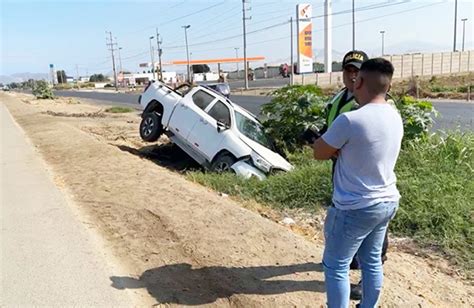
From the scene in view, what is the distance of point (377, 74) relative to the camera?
8.65 feet

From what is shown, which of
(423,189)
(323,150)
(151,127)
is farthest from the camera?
(151,127)

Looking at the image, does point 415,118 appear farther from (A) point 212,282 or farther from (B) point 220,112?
(A) point 212,282

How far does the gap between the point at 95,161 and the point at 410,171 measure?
6246mm

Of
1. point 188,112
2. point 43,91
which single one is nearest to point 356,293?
point 188,112

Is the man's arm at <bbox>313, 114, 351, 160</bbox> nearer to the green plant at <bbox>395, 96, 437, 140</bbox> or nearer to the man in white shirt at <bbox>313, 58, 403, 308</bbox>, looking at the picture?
the man in white shirt at <bbox>313, 58, 403, 308</bbox>

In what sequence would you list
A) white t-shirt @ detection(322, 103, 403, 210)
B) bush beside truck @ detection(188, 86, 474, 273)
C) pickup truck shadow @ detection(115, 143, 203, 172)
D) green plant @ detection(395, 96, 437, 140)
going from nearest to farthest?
1. white t-shirt @ detection(322, 103, 403, 210)
2. bush beside truck @ detection(188, 86, 474, 273)
3. green plant @ detection(395, 96, 437, 140)
4. pickup truck shadow @ detection(115, 143, 203, 172)

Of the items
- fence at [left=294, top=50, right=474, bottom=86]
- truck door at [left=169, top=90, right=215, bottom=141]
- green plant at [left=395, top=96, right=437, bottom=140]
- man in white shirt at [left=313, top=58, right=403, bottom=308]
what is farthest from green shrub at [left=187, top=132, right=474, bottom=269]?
fence at [left=294, top=50, right=474, bottom=86]

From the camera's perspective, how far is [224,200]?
20.6 feet

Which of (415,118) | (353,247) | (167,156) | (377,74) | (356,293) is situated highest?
(377,74)

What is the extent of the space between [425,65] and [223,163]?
54.8 metres

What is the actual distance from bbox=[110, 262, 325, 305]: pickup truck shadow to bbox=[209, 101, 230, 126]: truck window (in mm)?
5145

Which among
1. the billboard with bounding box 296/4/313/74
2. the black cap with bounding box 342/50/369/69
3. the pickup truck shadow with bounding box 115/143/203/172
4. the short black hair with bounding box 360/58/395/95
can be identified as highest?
the billboard with bounding box 296/4/313/74

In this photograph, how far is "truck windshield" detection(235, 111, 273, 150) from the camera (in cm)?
897

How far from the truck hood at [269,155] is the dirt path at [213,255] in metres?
1.76
